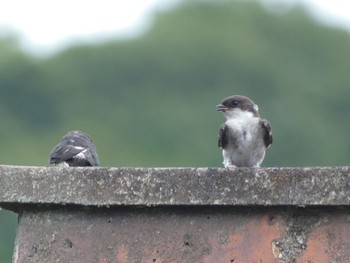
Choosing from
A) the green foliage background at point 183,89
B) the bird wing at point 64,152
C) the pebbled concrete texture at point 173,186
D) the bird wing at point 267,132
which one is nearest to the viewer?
the pebbled concrete texture at point 173,186

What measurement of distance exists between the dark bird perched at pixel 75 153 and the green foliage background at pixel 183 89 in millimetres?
35448

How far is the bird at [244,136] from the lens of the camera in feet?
33.2

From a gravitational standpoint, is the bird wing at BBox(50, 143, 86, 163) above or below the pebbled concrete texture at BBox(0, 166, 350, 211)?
above

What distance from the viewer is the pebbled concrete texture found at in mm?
6664

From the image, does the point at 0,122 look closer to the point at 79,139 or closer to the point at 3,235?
the point at 3,235

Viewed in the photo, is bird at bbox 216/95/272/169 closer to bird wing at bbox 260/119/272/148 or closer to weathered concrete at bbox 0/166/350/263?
bird wing at bbox 260/119/272/148

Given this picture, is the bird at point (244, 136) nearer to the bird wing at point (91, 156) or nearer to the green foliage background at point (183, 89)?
the bird wing at point (91, 156)

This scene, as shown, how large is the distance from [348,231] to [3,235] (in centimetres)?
3325

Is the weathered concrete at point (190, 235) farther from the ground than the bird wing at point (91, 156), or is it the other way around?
the bird wing at point (91, 156)

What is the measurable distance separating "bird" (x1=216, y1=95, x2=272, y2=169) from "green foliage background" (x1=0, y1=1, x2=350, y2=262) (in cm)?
3554

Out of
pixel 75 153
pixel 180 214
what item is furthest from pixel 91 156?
pixel 180 214

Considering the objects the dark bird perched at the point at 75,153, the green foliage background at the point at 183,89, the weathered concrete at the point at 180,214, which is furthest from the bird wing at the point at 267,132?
the green foliage background at the point at 183,89

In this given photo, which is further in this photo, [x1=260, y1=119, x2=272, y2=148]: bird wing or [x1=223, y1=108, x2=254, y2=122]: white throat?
[x1=223, y1=108, x2=254, y2=122]: white throat

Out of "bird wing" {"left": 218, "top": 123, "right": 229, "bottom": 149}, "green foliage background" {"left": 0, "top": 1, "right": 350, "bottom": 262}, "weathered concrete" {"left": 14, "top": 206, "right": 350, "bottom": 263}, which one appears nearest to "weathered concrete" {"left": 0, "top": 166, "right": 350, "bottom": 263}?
"weathered concrete" {"left": 14, "top": 206, "right": 350, "bottom": 263}
